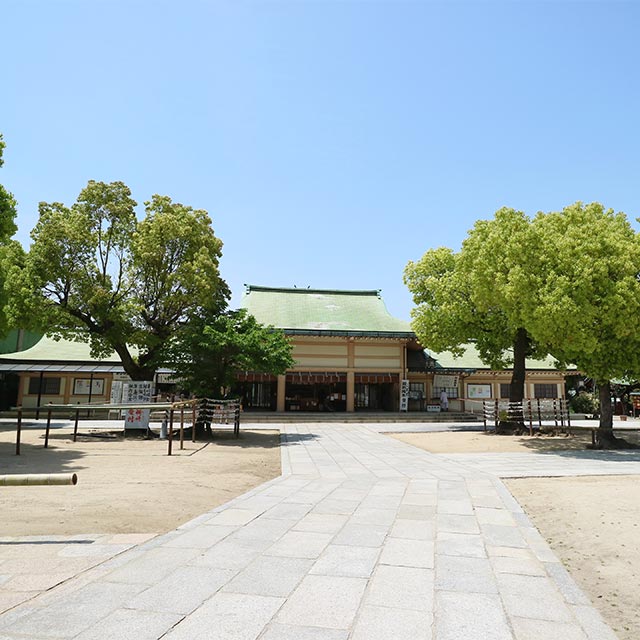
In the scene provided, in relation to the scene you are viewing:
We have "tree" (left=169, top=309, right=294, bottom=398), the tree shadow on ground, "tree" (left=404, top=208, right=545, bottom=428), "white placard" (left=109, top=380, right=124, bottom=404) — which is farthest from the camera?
"white placard" (left=109, top=380, right=124, bottom=404)

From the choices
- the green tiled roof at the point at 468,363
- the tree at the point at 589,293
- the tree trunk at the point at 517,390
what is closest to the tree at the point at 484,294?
the tree trunk at the point at 517,390

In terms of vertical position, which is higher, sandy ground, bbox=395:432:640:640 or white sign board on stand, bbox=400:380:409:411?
white sign board on stand, bbox=400:380:409:411

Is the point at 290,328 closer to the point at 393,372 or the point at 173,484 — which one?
the point at 393,372

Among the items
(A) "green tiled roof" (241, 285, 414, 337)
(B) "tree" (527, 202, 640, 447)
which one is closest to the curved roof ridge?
(A) "green tiled roof" (241, 285, 414, 337)

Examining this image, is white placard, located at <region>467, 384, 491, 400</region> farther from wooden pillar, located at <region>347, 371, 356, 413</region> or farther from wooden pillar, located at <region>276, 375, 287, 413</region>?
wooden pillar, located at <region>276, 375, 287, 413</region>

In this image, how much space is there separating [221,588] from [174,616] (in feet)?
1.72

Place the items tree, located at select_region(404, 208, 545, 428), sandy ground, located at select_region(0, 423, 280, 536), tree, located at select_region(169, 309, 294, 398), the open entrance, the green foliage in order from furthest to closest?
1. the green foliage
2. the open entrance
3. tree, located at select_region(169, 309, 294, 398)
4. tree, located at select_region(404, 208, 545, 428)
5. sandy ground, located at select_region(0, 423, 280, 536)

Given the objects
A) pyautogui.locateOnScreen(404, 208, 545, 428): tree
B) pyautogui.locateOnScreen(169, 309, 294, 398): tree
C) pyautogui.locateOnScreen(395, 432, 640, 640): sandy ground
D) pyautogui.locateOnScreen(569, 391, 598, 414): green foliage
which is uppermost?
pyautogui.locateOnScreen(404, 208, 545, 428): tree

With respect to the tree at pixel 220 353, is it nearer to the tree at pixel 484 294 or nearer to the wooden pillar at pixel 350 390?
the tree at pixel 484 294

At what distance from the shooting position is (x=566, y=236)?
13.0 m

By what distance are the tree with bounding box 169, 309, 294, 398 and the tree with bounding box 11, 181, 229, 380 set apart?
81 centimetres

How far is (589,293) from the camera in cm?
1229

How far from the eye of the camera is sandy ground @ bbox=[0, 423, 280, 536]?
5.45 m

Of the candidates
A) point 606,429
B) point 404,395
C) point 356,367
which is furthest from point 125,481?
point 404,395
